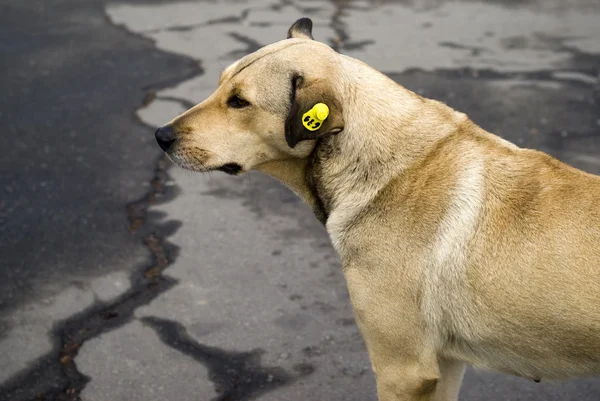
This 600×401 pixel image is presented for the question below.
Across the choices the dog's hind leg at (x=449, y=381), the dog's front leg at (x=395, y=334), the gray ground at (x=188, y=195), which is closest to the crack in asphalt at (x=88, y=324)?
the gray ground at (x=188, y=195)

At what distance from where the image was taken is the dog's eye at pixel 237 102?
11.7ft

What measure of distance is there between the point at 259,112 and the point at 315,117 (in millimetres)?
313

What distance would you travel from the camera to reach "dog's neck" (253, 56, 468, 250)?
11.4 feet

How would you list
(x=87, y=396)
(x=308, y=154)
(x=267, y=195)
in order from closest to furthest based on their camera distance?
1. (x=308, y=154)
2. (x=87, y=396)
3. (x=267, y=195)

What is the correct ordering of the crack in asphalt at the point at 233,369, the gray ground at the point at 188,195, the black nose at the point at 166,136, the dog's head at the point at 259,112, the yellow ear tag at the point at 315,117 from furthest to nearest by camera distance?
the gray ground at the point at 188,195 → the crack in asphalt at the point at 233,369 → the black nose at the point at 166,136 → the dog's head at the point at 259,112 → the yellow ear tag at the point at 315,117

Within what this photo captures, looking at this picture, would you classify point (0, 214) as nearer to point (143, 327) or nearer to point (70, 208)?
point (70, 208)

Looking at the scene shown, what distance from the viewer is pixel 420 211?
3.40 meters

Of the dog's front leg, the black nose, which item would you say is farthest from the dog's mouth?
the dog's front leg

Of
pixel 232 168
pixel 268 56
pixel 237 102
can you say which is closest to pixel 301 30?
pixel 268 56

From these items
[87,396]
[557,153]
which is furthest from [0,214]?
[557,153]

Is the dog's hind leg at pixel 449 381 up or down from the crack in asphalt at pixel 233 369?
up

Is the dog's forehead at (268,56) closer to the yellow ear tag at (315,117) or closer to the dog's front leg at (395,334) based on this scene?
the yellow ear tag at (315,117)

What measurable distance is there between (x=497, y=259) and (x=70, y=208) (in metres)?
3.64

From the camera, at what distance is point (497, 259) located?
324cm
